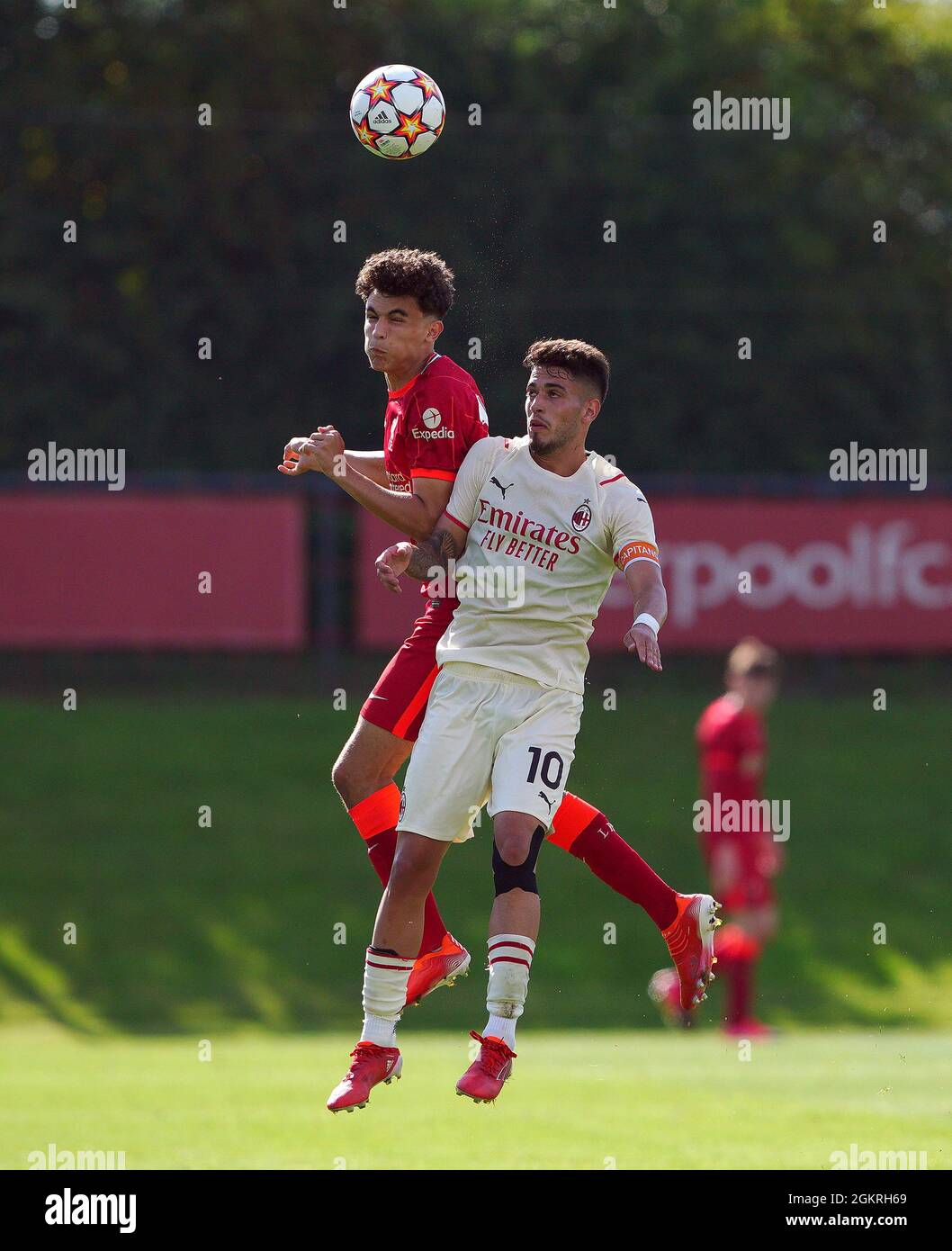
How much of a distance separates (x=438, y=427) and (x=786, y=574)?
15.7 metres

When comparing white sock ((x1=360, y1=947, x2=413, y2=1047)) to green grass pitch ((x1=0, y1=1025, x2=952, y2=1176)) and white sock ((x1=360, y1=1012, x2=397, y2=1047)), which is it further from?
green grass pitch ((x1=0, y1=1025, x2=952, y2=1176))

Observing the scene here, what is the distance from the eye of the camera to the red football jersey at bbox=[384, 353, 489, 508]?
8086 millimetres

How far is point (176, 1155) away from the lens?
10.6 m

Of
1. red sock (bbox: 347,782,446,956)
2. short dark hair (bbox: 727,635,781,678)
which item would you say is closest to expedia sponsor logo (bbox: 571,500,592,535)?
red sock (bbox: 347,782,446,956)

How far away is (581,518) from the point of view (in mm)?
8094

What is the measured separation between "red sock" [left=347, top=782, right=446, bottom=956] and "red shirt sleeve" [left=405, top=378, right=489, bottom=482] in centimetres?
138

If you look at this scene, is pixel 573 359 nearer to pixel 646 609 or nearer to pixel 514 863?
pixel 646 609

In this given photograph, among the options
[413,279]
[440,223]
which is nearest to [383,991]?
[413,279]

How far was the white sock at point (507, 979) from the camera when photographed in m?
7.82

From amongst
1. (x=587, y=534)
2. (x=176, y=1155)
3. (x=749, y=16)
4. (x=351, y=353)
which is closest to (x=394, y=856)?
(x=587, y=534)

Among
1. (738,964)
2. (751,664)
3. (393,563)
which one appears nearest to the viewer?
(393,563)

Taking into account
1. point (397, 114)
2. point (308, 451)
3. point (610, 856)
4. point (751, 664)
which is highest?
point (397, 114)

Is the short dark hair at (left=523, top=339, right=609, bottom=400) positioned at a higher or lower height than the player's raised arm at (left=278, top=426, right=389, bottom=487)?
higher

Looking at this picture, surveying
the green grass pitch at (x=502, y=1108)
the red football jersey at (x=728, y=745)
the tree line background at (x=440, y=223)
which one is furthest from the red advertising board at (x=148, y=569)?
the red football jersey at (x=728, y=745)
